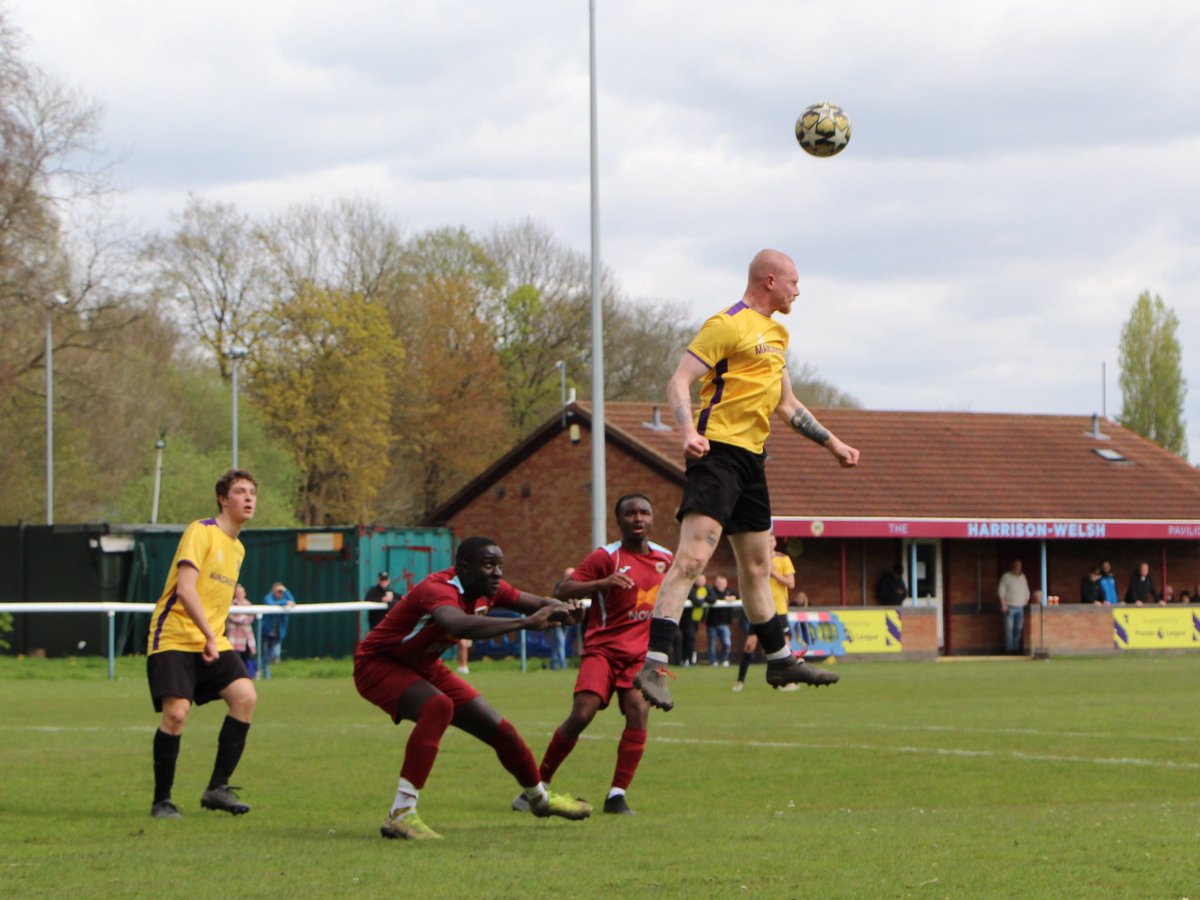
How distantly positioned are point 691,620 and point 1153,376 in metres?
63.4

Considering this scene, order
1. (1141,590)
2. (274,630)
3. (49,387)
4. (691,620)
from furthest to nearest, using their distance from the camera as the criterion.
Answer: (49,387)
(1141,590)
(691,620)
(274,630)

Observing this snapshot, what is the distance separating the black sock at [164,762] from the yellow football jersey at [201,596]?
0.60 m

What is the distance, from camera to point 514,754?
34.9 feet

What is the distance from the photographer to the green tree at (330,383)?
215ft

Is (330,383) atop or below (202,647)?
atop

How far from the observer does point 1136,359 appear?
91.2 metres

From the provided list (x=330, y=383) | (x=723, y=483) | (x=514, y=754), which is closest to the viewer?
(x=723, y=483)

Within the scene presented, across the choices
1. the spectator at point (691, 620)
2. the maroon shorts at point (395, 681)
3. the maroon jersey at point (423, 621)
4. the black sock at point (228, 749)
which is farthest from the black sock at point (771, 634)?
the spectator at point (691, 620)

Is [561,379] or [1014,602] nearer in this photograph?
[1014,602]

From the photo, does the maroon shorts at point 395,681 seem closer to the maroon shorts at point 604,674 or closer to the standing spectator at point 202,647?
the maroon shorts at point 604,674

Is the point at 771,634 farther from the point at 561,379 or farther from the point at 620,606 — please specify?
the point at 561,379

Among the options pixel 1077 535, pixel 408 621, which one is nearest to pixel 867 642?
pixel 1077 535

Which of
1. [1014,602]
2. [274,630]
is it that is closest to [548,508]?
[1014,602]

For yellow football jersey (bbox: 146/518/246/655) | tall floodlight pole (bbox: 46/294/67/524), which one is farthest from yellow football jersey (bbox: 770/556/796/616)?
tall floodlight pole (bbox: 46/294/67/524)
